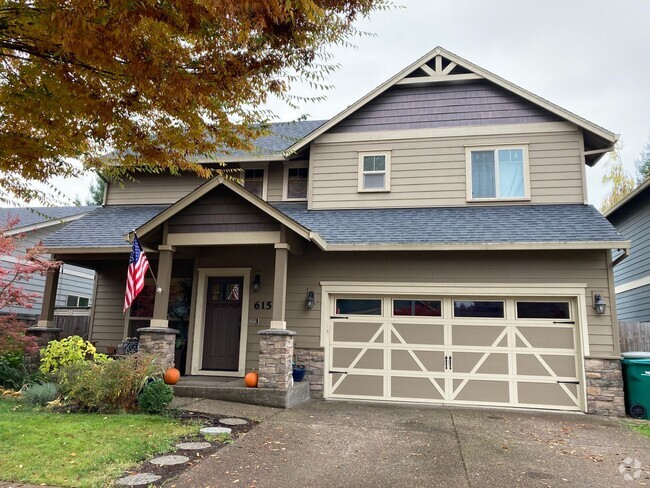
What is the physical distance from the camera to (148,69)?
4340mm

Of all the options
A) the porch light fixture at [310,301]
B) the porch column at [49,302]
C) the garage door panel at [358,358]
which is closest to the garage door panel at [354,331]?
the garage door panel at [358,358]

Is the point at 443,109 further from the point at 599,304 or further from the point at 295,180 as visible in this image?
the point at 599,304

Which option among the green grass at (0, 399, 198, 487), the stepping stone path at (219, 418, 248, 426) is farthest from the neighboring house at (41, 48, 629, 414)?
the green grass at (0, 399, 198, 487)

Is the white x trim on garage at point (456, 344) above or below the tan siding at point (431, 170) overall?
below

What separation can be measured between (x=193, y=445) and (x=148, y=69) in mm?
3996

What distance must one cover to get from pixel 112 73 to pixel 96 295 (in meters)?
7.98

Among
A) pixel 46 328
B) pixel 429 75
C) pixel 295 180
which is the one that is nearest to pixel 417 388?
pixel 295 180

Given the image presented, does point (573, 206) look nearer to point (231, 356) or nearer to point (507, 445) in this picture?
point (507, 445)

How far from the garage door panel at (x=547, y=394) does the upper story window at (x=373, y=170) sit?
505 centimetres

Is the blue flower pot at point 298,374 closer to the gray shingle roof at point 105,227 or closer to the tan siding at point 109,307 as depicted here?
the gray shingle roof at point 105,227

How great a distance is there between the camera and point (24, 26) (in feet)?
13.2

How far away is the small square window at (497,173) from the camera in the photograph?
32.6 feet

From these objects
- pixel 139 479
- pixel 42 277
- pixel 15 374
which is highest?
pixel 42 277

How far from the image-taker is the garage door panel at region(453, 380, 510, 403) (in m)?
8.71
